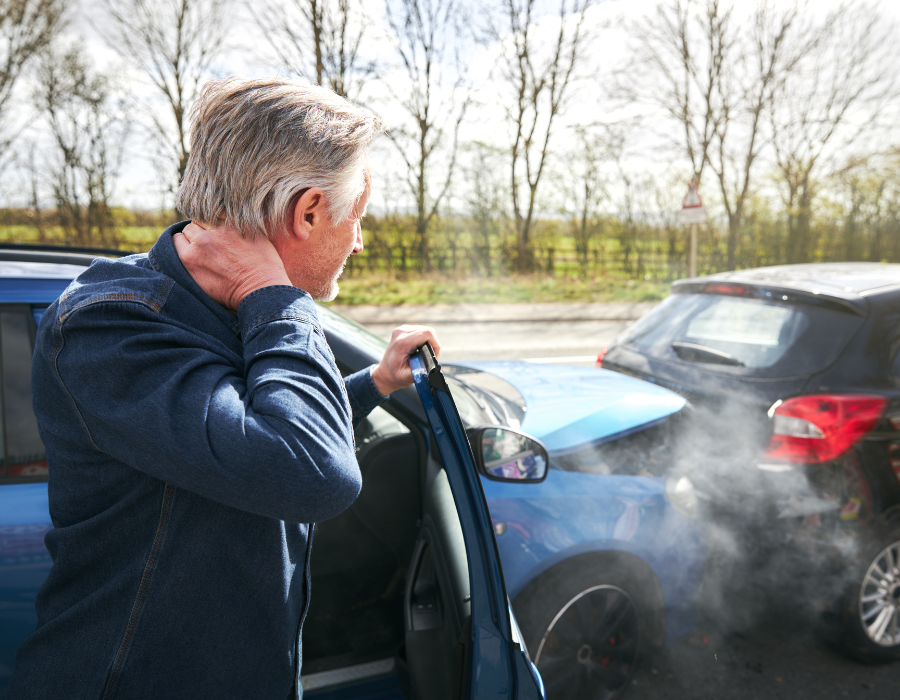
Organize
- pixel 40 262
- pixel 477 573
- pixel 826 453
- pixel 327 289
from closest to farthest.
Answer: pixel 327 289, pixel 477 573, pixel 40 262, pixel 826 453

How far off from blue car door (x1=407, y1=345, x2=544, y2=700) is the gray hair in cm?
40

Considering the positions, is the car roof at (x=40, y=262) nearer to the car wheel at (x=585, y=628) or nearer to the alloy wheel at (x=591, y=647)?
the car wheel at (x=585, y=628)

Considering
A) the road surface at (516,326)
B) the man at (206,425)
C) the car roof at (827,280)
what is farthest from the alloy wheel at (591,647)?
the road surface at (516,326)

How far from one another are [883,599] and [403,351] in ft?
8.34

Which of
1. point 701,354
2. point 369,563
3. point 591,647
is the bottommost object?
point 591,647

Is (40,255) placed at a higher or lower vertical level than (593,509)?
higher

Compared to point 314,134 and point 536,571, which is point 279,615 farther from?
point 536,571

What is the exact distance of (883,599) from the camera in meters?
2.49

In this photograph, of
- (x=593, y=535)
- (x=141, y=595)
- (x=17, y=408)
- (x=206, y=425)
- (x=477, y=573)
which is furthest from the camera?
(x=593, y=535)

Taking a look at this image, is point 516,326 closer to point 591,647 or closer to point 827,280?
point 827,280

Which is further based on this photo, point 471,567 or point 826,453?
point 826,453

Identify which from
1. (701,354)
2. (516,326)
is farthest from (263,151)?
(516,326)

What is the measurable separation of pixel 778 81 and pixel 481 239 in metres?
11.4

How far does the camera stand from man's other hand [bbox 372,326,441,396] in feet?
4.14
